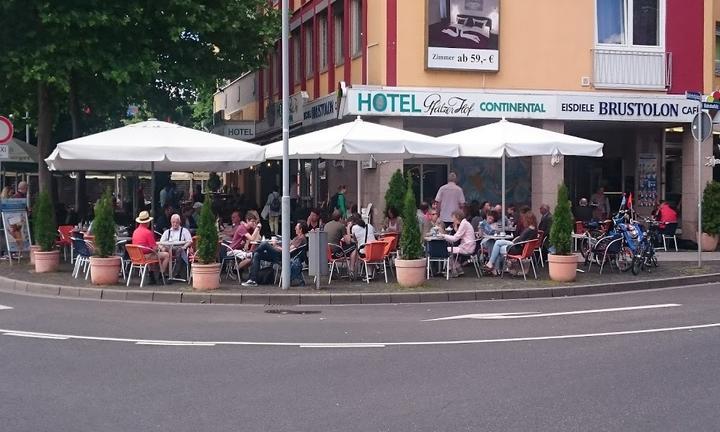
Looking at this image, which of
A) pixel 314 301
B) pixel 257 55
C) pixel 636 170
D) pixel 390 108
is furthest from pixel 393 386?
pixel 636 170

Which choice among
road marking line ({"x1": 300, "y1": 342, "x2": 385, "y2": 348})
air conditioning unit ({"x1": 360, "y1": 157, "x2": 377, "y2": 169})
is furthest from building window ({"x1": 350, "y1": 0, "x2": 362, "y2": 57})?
road marking line ({"x1": 300, "y1": 342, "x2": 385, "y2": 348})

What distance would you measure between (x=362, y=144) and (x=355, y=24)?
9.03m

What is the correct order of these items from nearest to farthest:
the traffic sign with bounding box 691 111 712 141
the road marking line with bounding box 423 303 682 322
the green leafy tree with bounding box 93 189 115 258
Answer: the road marking line with bounding box 423 303 682 322 < the green leafy tree with bounding box 93 189 115 258 < the traffic sign with bounding box 691 111 712 141

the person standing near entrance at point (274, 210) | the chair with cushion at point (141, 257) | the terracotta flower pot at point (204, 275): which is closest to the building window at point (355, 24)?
the person standing near entrance at point (274, 210)

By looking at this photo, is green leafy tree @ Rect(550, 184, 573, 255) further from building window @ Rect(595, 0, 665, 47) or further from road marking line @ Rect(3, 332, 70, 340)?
road marking line @ Rect(3, 332, 70, 340)

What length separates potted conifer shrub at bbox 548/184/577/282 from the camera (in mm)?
16938

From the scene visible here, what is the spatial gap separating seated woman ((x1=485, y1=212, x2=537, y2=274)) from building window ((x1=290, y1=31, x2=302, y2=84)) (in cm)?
1483

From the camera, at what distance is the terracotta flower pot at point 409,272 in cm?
1630

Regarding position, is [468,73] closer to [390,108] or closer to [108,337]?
[390,108]

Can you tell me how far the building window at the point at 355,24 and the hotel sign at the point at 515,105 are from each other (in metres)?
2.86

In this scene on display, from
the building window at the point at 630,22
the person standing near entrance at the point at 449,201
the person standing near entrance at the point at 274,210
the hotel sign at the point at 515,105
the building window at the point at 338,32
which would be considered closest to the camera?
the person standing near entrance at the point at 449,201

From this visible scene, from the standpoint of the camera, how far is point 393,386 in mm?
8383

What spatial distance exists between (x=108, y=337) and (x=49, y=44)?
449 inches

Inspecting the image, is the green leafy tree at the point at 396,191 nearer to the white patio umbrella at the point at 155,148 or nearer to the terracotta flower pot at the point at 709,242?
the white patio umbrella at the point at 155,148
